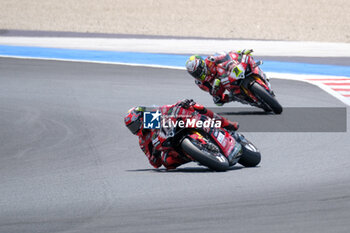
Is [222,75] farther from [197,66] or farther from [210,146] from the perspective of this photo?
[210,146]

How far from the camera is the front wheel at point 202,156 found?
28.7 feet

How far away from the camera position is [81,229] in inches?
255

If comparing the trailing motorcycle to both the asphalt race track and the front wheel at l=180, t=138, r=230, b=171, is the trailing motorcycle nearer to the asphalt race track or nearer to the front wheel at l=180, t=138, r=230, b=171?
the asphalt race track

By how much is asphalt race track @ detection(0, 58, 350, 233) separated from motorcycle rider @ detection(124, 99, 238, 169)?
16cm

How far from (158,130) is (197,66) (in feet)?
17.4

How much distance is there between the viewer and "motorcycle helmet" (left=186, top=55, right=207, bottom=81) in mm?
14312

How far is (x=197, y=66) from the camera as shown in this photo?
14414mm

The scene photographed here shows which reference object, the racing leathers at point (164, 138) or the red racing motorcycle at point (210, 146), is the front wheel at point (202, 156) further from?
the racing leathers at point (164, 138)

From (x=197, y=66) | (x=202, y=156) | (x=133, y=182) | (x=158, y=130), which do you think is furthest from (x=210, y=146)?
(x=197, y=66)

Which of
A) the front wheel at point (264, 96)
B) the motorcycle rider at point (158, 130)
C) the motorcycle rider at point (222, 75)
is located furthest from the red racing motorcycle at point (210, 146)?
the motorcycle rider at point (222, 75)

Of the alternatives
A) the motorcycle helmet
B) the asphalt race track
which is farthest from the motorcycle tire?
the motorcycle helmet

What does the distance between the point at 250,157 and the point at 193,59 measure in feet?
16.4

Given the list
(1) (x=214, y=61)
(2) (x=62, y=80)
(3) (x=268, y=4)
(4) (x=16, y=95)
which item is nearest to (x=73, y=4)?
(3) (x=268, y=4)

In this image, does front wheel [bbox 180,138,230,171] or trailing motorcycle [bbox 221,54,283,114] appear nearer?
front wheel [bbox 180,138,230,171]
